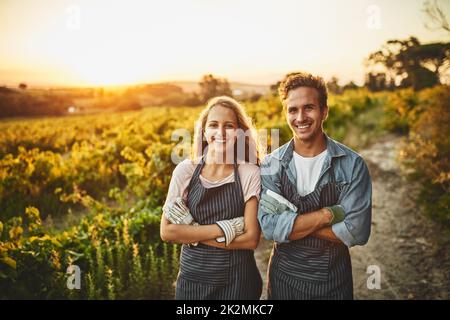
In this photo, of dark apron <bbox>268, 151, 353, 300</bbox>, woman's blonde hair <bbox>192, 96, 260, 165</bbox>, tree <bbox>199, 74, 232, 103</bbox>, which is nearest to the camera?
dark apron <bbox>268, 151, 353, 300</bbox>

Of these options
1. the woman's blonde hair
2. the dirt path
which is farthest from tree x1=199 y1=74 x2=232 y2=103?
the woman's blonde hair

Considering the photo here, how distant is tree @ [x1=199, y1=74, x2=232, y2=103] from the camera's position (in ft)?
22.1

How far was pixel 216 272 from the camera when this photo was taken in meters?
2.12

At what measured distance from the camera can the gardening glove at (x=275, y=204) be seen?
2004 millimetres

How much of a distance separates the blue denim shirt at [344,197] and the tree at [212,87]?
15.6 ft

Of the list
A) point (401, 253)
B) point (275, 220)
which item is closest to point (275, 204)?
point (275, 220)

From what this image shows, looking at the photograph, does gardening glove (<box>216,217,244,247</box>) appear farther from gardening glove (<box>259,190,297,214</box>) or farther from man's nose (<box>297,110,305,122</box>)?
man's nose (<box>297,110,305,122</box>)

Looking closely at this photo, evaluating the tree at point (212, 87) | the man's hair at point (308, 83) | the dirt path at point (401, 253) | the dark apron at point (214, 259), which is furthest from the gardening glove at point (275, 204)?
the tree at point (212, 87)

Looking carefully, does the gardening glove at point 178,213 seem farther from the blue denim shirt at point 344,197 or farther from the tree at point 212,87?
the tree at point 212,87

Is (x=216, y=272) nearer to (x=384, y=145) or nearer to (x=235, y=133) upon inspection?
(x=235, y=133)

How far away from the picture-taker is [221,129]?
2070 mm

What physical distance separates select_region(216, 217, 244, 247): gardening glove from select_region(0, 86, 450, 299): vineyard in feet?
4.41

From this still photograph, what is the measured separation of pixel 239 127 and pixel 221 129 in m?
0.15

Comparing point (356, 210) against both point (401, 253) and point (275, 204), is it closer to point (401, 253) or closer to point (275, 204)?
point (275, 204)
